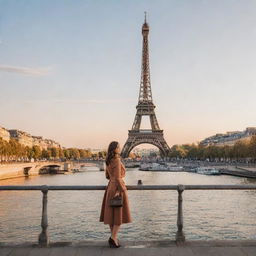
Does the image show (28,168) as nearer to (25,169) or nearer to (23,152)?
(25,169)

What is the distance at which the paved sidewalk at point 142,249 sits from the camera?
18.4ft

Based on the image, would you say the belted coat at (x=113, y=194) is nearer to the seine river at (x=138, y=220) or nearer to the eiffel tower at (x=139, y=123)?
the seine river at (x=138, y=220)

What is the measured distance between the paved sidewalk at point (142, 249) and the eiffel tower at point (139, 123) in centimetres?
9164

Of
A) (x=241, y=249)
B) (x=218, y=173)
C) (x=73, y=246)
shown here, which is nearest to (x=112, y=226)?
(x=73, y=246)

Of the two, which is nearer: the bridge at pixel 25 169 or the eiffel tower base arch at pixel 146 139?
the bridge at pixel 25 169

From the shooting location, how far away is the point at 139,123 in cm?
9981

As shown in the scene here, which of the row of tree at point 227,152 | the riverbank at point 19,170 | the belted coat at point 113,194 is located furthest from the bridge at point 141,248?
the row of tree at point 227,152

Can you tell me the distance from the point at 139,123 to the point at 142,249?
9416cm

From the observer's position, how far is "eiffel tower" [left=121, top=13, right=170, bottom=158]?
322 ft

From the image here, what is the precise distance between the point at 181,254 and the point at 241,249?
0.93 metres

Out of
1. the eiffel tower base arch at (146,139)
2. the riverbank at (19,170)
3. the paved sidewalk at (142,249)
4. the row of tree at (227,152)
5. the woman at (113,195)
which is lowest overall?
the paved sidewalk at (142,249)

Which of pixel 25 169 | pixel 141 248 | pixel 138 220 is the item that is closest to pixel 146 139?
pixel 25 169

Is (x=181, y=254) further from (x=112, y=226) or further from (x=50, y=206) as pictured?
(x=50, y=206)

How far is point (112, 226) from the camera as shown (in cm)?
602
